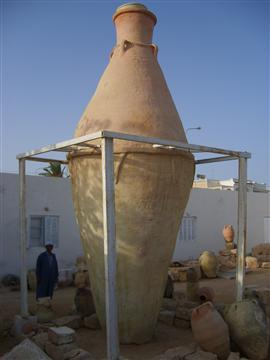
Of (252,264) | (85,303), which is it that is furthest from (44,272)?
(252,264)

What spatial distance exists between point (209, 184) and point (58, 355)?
23891 mm

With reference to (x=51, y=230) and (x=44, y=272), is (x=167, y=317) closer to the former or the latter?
(x=44, y=272)

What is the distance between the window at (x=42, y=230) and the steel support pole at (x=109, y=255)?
734 cm

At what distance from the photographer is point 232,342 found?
Answer: 4.79 metres

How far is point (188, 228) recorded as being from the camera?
15.4 metres

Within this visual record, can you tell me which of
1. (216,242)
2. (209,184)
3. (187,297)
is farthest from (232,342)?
(209,184)

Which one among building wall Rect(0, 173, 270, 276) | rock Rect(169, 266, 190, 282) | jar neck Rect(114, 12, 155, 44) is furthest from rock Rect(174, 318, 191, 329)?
Result: rock Rect(169, 266, 190, 282)

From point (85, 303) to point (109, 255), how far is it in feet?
8.03

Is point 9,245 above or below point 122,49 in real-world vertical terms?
below

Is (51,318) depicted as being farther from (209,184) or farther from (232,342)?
(209,184)

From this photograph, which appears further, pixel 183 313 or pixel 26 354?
pixel 183 313

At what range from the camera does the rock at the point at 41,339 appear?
4.66 m

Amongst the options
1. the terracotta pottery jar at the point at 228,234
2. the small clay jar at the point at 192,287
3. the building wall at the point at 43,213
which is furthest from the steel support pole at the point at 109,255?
the terracotta pottery jar at the point at 228,234

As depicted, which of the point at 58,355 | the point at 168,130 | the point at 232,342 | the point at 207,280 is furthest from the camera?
the point at 207,280
